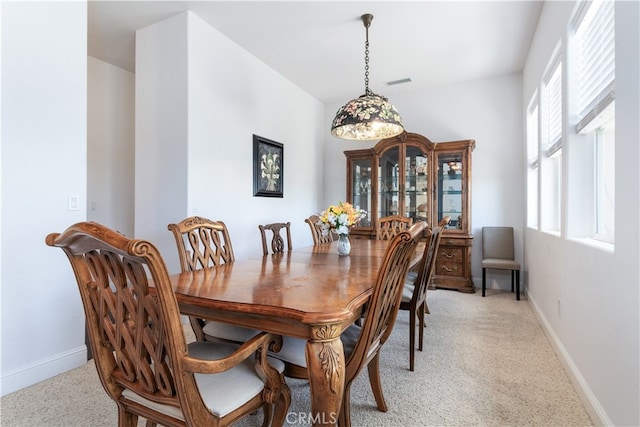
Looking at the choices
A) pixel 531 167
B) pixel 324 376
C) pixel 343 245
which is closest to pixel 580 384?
pixel 343 245

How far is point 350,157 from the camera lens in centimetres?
482

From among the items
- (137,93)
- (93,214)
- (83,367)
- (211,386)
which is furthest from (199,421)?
(93,214)

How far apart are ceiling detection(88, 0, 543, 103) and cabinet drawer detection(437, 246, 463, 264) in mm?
2293

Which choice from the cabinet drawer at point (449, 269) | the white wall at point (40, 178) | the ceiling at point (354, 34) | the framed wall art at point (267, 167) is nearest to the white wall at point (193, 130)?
the framed wall art at point (267, 167)

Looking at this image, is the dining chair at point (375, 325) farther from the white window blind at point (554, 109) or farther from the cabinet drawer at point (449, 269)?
the cabinet drawer at point (449, 269)

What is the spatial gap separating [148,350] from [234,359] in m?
0.25

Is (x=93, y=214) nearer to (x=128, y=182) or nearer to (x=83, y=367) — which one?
(x=128, y=182)

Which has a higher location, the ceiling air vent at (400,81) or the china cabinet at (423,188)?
the ceiling air vent at (400,81)

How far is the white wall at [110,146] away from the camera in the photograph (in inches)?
141

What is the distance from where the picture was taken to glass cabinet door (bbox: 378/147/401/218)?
4539 millimetres

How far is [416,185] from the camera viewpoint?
4.46 meters

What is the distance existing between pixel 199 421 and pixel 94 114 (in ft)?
12.7

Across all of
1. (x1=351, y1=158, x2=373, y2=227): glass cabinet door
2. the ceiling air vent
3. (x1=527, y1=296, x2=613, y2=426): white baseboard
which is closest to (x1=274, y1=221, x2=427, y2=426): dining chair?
(x1=527, y1=296, x2=613, y2=426): white baseboard

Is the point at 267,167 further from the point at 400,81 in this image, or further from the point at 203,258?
the point at 400,81
